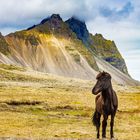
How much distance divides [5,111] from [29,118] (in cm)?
999

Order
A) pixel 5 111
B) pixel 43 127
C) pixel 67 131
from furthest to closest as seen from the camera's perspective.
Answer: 1. pixel 5 111
2. pixel 43 127
3. pixel 67 131

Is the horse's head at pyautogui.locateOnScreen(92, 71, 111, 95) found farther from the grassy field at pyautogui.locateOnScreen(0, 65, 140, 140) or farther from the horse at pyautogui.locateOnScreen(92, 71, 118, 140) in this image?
the grassy field at pyautogui.locateOnScreen(0, 65, 140, 140)

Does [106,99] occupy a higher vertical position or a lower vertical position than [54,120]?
higher

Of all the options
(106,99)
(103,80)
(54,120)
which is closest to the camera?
(103,80)

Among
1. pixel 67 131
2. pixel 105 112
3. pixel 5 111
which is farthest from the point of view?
pixel 5 111

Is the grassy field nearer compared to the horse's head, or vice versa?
the horse's head

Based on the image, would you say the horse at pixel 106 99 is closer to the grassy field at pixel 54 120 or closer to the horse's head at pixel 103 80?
the horse's head at pixel 103 80

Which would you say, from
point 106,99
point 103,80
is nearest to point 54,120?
point 106,99

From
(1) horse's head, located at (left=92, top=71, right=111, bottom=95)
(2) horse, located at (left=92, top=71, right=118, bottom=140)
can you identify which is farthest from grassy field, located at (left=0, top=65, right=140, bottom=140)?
(1) horse's head, located at (left=92, top=71, right=111, bottom=95)

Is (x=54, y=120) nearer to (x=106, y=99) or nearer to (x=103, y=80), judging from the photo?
(x=106, y=99)

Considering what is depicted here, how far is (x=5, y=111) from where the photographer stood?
206 feet

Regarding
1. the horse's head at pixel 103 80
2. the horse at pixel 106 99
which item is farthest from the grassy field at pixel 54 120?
the horse's head at pixel 103 80

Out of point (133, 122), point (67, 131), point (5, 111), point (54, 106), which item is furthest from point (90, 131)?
point (54, 106)

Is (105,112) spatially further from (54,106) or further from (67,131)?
(54,106)
